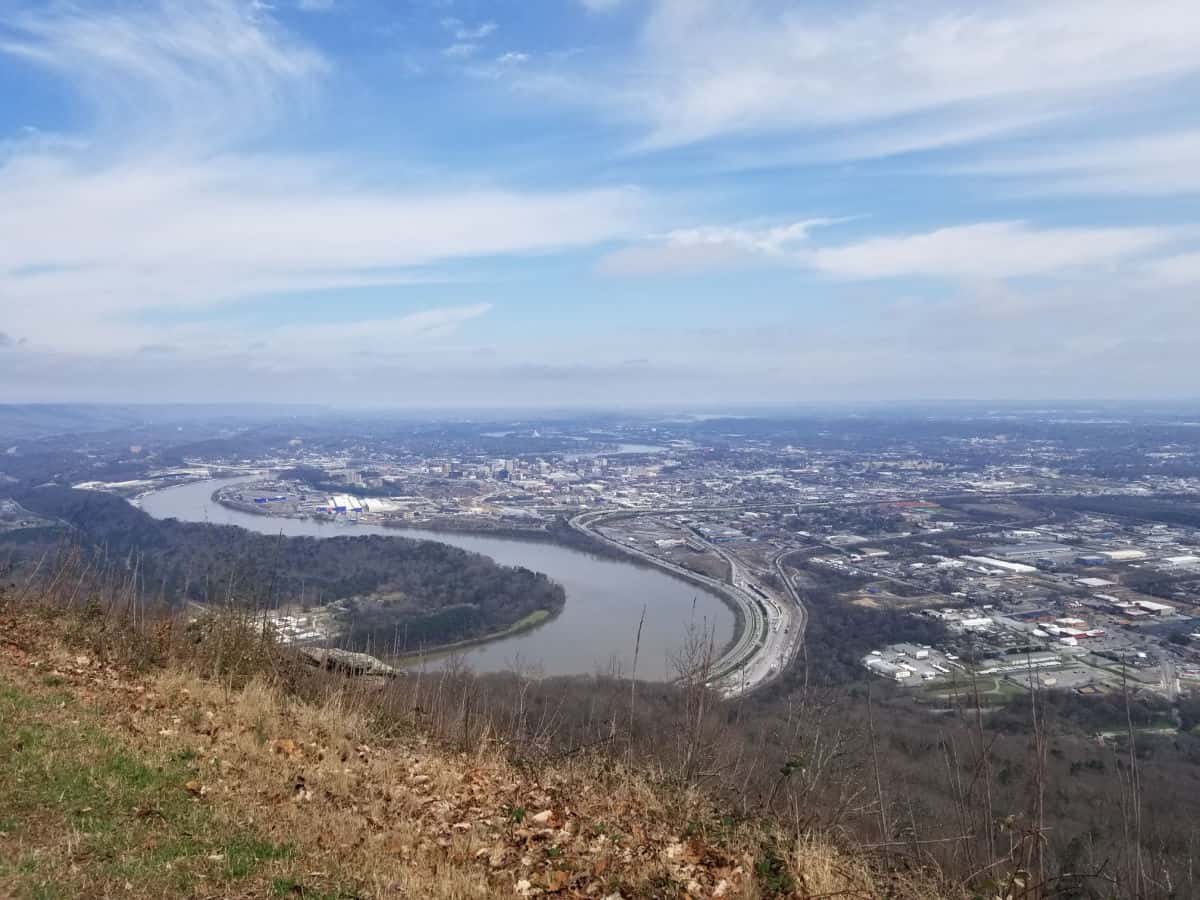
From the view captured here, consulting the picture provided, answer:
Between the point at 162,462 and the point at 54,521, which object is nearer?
the point at 54,521

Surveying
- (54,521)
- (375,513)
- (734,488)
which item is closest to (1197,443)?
(734,488)

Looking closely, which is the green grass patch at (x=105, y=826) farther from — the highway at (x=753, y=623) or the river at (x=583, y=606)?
the highway at (x=753, y=623)

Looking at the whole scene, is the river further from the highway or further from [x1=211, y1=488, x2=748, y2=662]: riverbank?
the highway

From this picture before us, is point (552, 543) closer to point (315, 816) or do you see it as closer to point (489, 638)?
point (489, 638)

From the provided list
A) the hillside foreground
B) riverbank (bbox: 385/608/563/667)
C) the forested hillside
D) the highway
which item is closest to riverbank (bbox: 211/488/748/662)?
riverbank (bbox: 385/608/563/667)

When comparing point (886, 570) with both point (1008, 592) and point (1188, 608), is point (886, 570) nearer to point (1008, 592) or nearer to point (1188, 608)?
point (1008, 592)

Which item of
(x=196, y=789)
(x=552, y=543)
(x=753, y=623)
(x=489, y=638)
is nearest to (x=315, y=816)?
(x=196, y=789)
